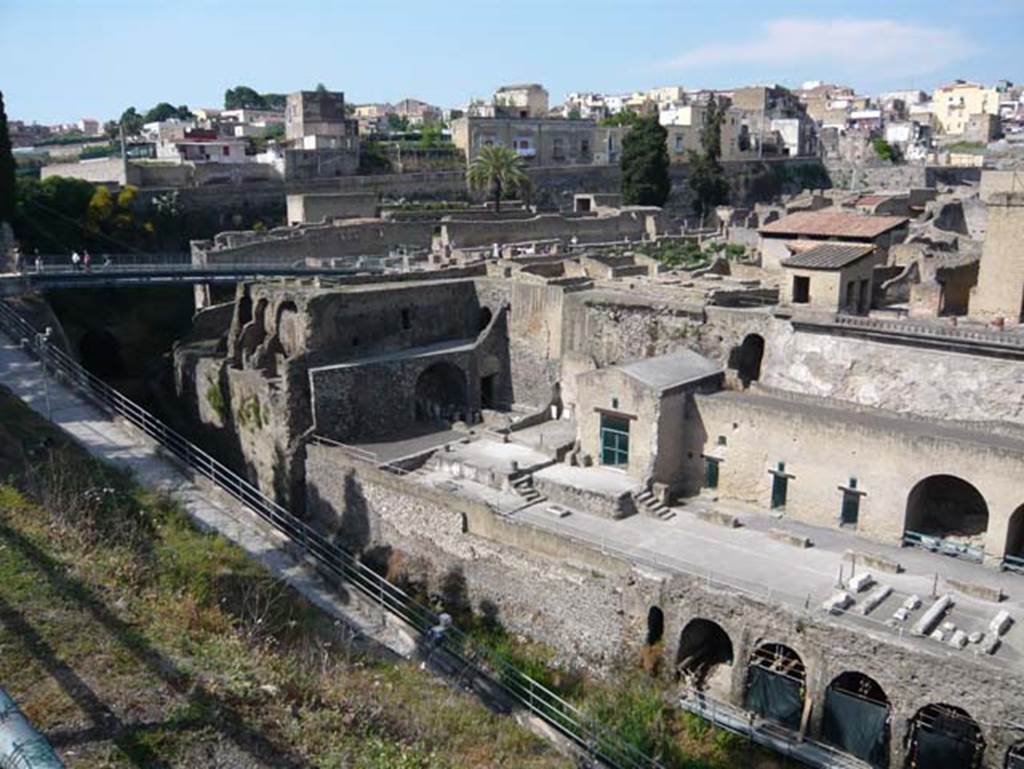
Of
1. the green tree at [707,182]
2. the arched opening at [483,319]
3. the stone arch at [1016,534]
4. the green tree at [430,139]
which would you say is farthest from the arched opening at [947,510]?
the green tree at [430,139]

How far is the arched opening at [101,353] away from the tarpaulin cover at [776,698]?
29093 millimetres

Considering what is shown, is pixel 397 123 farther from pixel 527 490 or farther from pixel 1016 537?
pixel 1016 537

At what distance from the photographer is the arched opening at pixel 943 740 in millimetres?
15320

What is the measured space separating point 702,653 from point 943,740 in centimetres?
482

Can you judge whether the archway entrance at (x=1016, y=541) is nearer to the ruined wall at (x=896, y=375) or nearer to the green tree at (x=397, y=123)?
the ruined wall at (x=896, y=375)

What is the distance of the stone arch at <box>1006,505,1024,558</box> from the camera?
19172mm

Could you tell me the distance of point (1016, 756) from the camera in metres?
14.8

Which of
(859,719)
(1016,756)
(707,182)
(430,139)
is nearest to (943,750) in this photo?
(1016,756)

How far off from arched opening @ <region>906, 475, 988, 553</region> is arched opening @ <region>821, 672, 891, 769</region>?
16.7 ft

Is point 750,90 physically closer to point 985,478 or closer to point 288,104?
point 288,104

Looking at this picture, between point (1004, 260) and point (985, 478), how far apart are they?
1063cm

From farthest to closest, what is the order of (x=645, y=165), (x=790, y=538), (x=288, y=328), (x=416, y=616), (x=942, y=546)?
(x=645, y=165), (x=288, y=328), (x=790, y=538), (x=942, y=546), (x=416, y=616)

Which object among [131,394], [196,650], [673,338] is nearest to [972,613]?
[673,338]

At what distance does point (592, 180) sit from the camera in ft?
224
